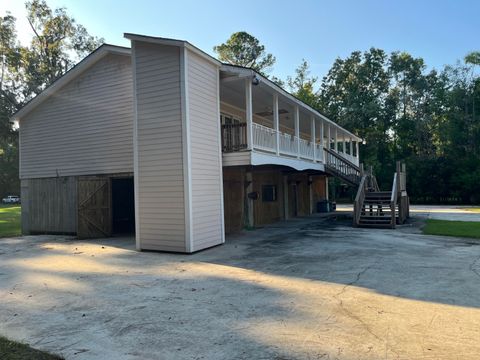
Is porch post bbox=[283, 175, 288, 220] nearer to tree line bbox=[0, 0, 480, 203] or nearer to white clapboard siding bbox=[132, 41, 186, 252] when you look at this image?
white clapboard siding bbox=[132, 41, 186, 252]

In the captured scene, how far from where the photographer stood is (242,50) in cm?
4291

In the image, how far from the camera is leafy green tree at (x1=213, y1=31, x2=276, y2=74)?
4272cm

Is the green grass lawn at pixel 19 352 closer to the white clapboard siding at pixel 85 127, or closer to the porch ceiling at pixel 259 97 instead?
the porch ceiling at pixel 259 97

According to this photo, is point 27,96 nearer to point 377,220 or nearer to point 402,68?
point 377,220

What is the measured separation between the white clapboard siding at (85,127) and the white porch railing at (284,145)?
14.7 feet

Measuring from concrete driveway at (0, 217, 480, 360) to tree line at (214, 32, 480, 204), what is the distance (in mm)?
28647

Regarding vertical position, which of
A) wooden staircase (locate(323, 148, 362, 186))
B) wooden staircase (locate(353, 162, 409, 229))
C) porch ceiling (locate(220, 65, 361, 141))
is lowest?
wooden staircase (locate(353, 162, 409, 229))

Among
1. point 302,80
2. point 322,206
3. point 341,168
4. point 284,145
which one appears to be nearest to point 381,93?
point 302,80

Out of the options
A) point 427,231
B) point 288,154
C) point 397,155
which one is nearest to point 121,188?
point 288,154

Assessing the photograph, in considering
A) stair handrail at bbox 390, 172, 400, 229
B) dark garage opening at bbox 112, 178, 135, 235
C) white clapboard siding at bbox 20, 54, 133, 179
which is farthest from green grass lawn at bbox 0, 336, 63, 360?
stair handrail at bbox 390, 172, 400, 229

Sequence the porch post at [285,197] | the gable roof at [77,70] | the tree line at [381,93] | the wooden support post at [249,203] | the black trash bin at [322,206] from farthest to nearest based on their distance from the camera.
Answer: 1. the tree line at [381,93]
2. the black trash bin at [322,206]
3. the porch post at [285,197]
4. the wooden support post at [249,203]
5. the gable roof at [77,70]

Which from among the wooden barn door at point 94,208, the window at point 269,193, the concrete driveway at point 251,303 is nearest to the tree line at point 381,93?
the wooden barn door at point 94,208

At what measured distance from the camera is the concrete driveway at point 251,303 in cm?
372

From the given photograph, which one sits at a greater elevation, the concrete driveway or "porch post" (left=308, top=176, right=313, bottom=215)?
"porch post" (left=308, top=176, right=313, bottom=215)
